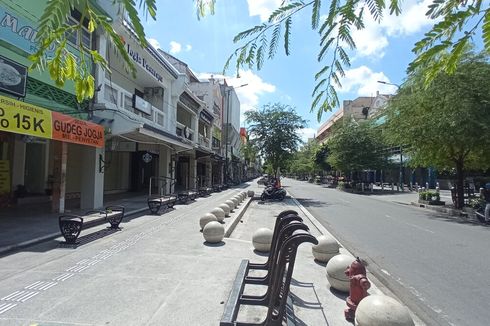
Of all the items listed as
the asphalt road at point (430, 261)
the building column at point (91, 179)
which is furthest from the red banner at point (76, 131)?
the asphalt road at point (430, 261)

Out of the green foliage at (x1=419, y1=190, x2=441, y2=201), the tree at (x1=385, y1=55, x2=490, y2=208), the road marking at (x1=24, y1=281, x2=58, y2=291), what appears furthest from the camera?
the green foliage at (x1=419, y1=190, x2=441, y2=201)

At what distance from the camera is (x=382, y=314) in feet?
13.5

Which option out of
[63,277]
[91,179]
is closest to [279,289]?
[63,277]

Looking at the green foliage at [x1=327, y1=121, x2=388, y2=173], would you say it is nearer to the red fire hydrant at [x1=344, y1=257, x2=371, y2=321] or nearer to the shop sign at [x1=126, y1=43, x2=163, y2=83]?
the shop sign at [x1=126, y1=43, x2=163, y2=83]

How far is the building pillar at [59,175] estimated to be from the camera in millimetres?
14586

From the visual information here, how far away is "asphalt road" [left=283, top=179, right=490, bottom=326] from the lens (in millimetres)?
6004

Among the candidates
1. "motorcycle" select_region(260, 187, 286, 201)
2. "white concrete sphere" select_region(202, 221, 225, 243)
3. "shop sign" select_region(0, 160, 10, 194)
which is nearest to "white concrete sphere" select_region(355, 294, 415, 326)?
"white concrete sphere" select_region(202, 221, 225, 243)

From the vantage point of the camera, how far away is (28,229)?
11.3 meters

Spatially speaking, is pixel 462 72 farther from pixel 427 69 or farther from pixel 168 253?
pixel 427 69

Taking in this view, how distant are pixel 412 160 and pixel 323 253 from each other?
19.2 meters

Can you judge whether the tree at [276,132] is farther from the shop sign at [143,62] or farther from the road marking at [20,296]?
the road marking at [20,296]

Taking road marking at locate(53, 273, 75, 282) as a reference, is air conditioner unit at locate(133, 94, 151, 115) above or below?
above

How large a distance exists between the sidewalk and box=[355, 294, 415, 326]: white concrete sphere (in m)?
0.88

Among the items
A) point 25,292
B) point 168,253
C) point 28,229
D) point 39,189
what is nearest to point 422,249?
point 168,253
